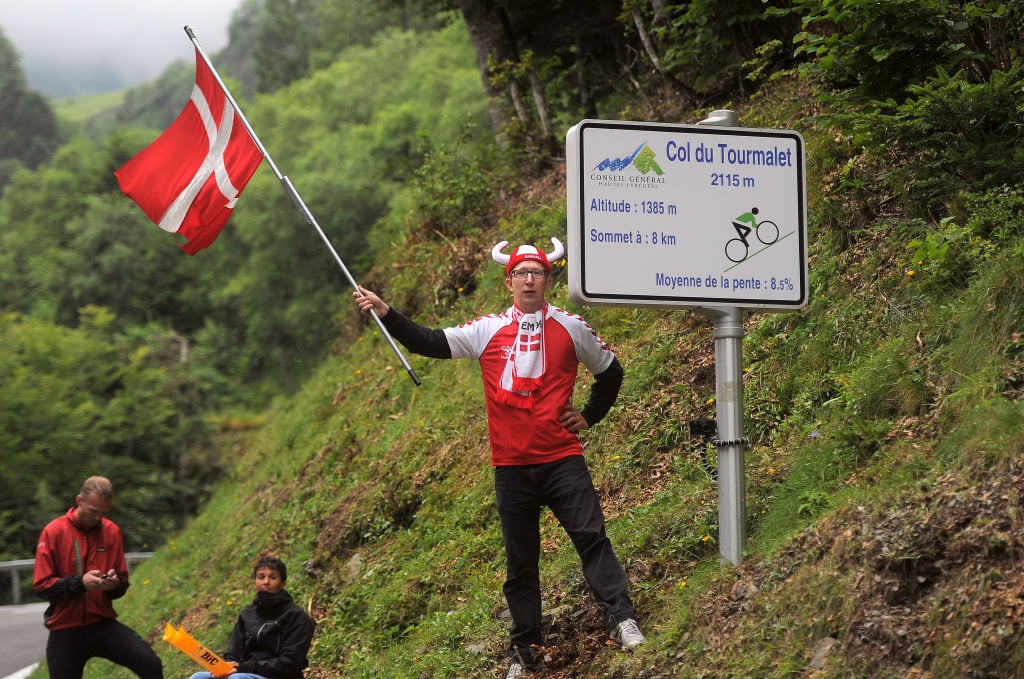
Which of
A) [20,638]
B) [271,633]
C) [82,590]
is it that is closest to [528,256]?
[271,633]

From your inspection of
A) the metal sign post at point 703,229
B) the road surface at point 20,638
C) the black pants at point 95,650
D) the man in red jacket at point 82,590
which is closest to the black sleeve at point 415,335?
the metal sign post at point 703,229

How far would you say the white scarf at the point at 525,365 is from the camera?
6812 millimetres

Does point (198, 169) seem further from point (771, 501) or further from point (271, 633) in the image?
point (771, 501)

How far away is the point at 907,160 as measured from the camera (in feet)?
28.8

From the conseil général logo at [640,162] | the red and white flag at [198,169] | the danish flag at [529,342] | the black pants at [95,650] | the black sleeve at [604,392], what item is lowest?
the black pants at [95,650]

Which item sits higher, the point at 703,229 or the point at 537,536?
the point at 703,229

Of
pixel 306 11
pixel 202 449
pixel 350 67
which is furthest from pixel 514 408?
pixel 306 11

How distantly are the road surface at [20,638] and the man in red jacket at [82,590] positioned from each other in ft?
20.3

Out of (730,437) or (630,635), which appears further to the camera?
A: (730,437)

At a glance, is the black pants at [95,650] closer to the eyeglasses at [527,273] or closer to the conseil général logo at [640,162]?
the eyeglasses at [527,273]

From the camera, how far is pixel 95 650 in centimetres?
869

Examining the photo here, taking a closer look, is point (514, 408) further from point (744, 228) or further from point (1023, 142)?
point (1023, 142)

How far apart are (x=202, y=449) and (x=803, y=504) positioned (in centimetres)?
4334

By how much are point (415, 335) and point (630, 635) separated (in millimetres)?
1838
